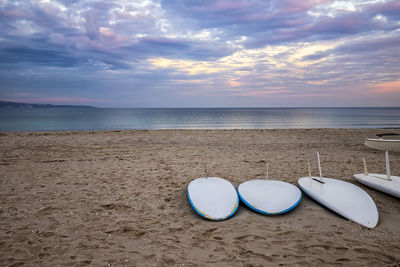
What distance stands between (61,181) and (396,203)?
23.7 ft

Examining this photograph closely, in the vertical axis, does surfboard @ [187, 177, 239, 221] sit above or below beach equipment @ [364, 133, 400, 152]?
below

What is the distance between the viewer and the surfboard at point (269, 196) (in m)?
3.88

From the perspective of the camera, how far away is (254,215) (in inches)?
151

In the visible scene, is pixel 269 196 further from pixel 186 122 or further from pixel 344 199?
pixel 186 122

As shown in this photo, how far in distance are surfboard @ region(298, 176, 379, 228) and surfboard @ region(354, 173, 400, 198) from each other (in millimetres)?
640

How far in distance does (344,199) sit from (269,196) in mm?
1301

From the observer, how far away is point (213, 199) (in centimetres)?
412

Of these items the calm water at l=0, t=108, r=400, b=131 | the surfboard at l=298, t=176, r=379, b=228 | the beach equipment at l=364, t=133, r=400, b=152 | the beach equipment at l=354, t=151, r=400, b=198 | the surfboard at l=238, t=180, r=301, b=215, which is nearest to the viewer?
the surfboard at l=298, t=176, r=379, b=228

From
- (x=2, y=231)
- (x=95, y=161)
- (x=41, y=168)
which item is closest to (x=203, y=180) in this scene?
(x=2, y=231)

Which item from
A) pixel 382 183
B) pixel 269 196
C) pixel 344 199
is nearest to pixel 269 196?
pixel 269 196

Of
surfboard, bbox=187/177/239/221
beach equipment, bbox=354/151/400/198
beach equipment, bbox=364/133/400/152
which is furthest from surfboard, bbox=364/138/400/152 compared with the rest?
surfboard, bbox=187/177/239/221

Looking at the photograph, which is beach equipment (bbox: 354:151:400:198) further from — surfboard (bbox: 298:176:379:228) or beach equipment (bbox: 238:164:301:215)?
beach equipment (bbox: 238:164:301:215)

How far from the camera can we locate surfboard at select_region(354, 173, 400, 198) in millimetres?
4352

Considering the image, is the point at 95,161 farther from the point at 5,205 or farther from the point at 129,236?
the point at 129,236
